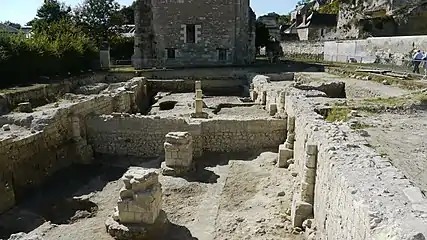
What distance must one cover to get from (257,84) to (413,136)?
1236cm

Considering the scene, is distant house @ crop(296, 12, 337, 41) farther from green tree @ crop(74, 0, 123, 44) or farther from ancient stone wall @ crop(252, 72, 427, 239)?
ancient stone wall @ crop(252, 72, 427, 239)

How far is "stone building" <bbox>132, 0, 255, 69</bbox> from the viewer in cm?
2984

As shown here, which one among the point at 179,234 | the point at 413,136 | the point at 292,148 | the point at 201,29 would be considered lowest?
the point at 179,234

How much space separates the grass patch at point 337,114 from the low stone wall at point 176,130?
2.69m

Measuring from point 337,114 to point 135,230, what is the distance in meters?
5.69

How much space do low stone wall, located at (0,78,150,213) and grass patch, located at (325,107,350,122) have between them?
807cm

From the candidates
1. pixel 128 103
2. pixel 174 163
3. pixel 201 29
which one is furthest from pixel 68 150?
pixel 201 29

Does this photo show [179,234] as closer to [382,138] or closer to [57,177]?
[382,138]

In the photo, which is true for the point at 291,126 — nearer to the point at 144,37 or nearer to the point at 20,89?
the point at 20,89

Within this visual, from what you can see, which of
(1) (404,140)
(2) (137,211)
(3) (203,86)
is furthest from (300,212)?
(3) (203,86)

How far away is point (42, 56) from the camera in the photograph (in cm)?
2239

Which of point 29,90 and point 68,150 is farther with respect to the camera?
point 29,90

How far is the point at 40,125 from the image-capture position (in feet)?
41.6

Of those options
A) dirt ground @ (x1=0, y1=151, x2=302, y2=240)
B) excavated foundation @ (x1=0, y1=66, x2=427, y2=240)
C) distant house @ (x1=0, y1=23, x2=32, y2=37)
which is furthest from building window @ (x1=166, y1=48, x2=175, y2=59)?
dirt ground @ (x1=0, y1=151, x2=302, y2=240)
